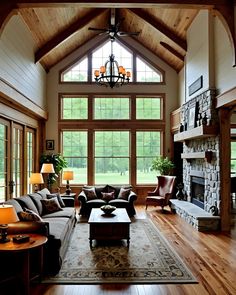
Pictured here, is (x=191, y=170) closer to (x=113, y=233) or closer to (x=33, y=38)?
(x=113, y=233)

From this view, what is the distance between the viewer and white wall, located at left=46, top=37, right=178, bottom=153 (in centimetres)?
1048

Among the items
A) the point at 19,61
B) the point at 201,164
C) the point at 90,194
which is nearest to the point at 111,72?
the point at 19,61

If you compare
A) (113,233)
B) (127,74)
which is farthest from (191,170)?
(113,233)

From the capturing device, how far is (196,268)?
4418 millimetres

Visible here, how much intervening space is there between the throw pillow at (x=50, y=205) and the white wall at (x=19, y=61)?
99.3 inches

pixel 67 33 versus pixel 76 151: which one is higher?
pixel 67 33

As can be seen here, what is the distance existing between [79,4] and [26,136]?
475cm

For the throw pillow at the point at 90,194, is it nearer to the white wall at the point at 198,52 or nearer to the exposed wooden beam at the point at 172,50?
the white wall at the point at 198,52

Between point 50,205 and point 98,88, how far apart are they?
209 inches

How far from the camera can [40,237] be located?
3953 mm

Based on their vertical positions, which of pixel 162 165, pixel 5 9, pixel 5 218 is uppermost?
pixel 5 9

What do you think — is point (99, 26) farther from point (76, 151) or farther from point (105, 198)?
point (105, 198)

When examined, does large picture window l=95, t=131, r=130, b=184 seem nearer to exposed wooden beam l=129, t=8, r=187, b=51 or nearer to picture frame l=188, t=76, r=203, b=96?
picture frame l=188, t=76, r=203, b=96

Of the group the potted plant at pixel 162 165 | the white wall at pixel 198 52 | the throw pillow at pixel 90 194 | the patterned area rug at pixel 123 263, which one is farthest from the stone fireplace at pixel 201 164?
the throw pillow at pixel 90 194
